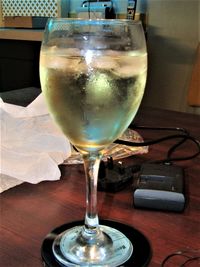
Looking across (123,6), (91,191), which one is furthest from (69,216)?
(123,6)

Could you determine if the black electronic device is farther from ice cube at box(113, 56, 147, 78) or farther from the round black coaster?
ice cube at box(113, 56, 147, 78)

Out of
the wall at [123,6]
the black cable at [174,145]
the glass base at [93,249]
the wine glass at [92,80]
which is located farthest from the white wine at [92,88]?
the wall at [123,6]

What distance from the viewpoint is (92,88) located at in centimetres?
34

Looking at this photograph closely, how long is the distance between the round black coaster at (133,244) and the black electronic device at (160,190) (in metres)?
0.05

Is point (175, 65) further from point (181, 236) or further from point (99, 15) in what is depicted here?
point (181, 236)

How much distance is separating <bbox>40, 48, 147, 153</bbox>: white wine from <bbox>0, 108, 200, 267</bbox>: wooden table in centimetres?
13

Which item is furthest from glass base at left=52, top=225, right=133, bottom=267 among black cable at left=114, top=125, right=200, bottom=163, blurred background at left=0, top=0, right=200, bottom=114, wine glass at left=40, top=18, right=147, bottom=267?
blurred background at left=0, top=0, right=200, bottom=114

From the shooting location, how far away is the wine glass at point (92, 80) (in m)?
0.35

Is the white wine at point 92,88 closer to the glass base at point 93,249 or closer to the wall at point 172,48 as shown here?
the glass base at point 93,249

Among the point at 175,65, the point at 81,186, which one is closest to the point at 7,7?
the point at 175,65

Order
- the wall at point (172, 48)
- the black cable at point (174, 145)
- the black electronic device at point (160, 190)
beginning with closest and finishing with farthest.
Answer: the black electronic device at point (160, 190)
the black cable at point (174, 145)
the wall at point (172, 48)

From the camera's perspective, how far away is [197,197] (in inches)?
20.0

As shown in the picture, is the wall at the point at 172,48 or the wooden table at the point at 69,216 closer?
the wooden table at the point at 69,216

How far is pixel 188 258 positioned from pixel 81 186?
0.65ft
